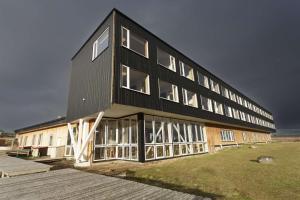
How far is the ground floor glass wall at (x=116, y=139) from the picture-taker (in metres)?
12.3

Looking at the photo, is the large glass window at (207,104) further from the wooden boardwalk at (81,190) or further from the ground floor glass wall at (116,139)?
the wooden boardwalk at (81,190)

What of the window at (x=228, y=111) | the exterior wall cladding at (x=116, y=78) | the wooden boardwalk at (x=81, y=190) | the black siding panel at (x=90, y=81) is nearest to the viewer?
the wooden boardwalk at (x=81, y=190)

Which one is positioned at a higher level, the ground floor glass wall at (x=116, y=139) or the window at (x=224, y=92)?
the window at (x=224, y=92)

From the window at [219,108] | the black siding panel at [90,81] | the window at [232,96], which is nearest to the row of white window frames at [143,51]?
the black siding panel at [90,81]

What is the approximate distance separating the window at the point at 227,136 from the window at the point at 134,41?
675 inches

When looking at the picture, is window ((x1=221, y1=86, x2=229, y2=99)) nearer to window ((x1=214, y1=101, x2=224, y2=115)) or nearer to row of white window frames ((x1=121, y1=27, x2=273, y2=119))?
row of white window frames ((x1=121, y1=27, x2=273, y2=119))

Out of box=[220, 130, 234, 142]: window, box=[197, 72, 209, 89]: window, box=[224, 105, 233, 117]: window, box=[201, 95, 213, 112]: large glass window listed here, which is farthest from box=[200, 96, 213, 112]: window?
box=[220, 130, 234, 142]: window

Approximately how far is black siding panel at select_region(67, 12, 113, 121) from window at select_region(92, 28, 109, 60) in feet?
1.12

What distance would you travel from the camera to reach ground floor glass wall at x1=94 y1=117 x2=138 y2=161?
12312 millimetres

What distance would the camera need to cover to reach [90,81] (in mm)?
12547

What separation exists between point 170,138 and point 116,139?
4.48 meters

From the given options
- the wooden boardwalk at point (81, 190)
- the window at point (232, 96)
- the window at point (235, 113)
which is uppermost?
the window at point (232, 96)

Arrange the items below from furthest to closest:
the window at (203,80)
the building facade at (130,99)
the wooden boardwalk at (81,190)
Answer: the window at (203,80)
the building facade at (130,99)
the wooden boardwalk at (81,190)

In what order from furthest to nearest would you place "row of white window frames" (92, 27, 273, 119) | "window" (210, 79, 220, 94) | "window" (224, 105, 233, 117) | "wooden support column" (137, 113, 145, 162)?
"window" (224, 105, 233, 117), "window" (210, 79, 220, 94), "row of white window frames" (92, 27, 273, 119), "wooden support column" (137, 113, 145, 162)
